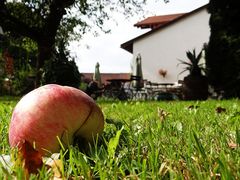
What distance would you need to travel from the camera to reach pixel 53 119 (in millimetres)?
1606

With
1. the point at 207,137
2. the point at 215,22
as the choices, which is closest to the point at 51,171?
the point at 207,137

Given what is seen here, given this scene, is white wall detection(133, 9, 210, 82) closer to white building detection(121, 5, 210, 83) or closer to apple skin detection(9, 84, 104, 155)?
white building detection(121, 5, 210, 83)

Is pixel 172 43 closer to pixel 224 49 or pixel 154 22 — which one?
pixel 154 22

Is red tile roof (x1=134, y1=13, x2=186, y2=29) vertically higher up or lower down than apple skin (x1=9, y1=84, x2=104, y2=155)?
higher up

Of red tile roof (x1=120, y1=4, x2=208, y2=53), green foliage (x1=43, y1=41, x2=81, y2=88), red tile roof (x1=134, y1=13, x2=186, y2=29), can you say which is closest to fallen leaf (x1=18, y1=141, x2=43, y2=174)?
green foliage (x1=43, y1=41, x2=81, y2=88)

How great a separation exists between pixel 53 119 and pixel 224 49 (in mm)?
14244

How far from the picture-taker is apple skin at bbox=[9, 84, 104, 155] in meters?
1.57

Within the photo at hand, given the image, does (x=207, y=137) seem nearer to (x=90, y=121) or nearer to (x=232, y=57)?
(x=90, y=121)

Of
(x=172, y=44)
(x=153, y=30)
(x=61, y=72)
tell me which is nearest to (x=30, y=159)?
(x=61, y=72)

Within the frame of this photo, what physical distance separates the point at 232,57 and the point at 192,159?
13.9m

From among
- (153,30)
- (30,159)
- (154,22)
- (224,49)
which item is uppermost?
(154,22)

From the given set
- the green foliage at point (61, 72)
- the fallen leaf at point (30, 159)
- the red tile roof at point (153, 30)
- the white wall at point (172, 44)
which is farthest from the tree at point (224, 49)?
the red tile roof at point (153, 30)

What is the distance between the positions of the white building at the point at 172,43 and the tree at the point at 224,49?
16499 mm

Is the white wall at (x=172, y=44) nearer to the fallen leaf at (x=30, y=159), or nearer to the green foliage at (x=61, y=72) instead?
the green foliage at (x=61, y=72)
